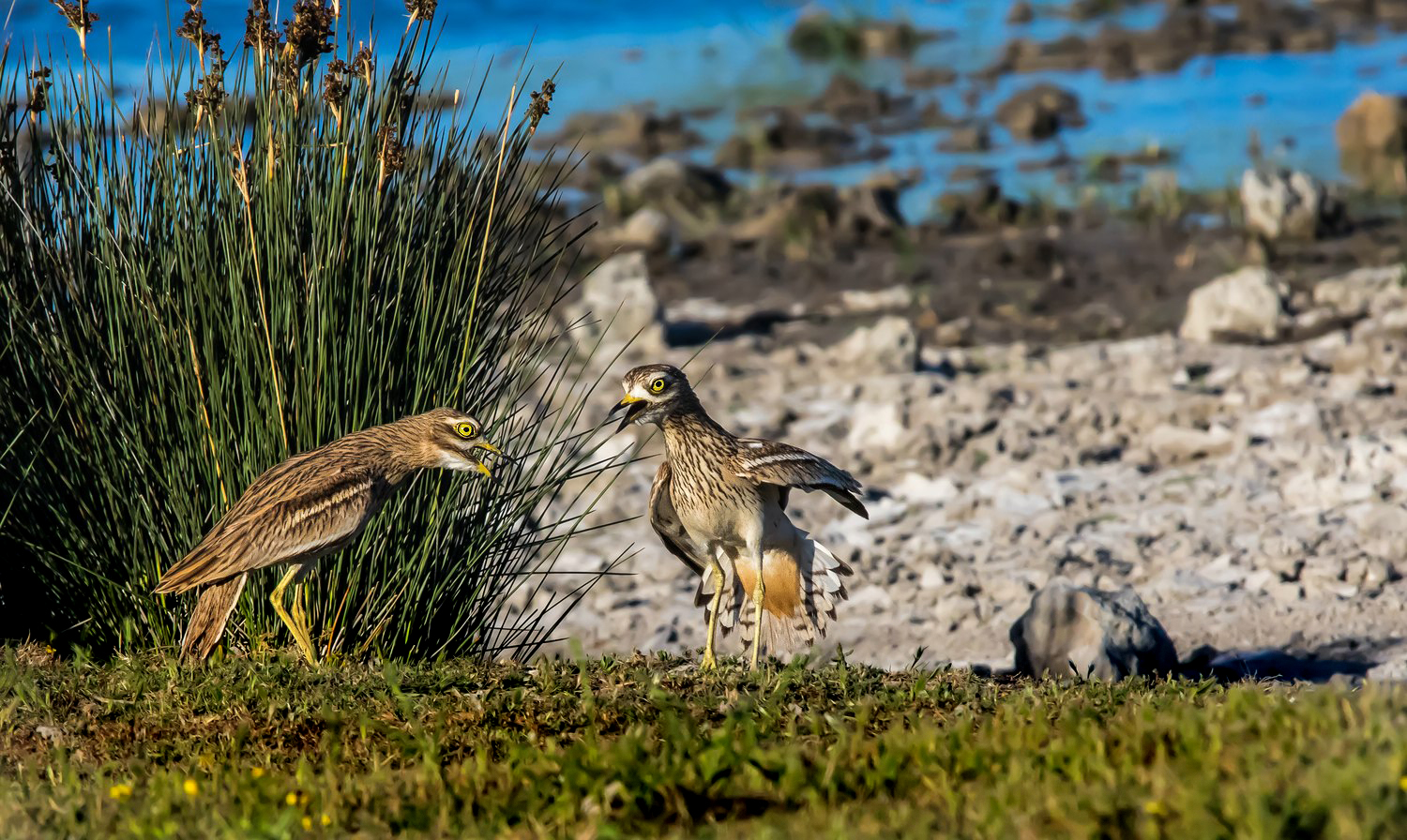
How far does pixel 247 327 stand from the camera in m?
6.78

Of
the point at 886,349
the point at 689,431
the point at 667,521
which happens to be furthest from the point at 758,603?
the point at 886,349

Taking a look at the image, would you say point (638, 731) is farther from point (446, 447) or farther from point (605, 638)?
point (605, 638)

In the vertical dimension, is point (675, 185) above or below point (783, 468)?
above

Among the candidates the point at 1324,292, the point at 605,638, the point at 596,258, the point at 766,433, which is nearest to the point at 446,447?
the point at 605,638

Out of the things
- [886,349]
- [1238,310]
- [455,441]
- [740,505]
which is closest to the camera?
[455,441]

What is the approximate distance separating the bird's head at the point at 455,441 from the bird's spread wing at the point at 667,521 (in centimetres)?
105

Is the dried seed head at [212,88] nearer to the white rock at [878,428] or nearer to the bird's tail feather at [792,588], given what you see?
the bird's tail feather at [792,588]

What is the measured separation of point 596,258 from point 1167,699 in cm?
1290

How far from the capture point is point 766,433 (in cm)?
1302

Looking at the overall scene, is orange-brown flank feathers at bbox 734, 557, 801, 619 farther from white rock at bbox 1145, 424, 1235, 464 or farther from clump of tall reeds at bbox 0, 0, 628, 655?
white rock at bbox 1145, 424, 1235, 464

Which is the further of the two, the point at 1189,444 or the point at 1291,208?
the point at 1291,208

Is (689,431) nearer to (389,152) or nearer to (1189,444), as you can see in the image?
(389,152)

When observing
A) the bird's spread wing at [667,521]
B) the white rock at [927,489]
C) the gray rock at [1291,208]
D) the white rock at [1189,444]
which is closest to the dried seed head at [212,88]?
the bird's spread wing at [667,521]

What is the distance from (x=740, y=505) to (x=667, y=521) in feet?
1.69
